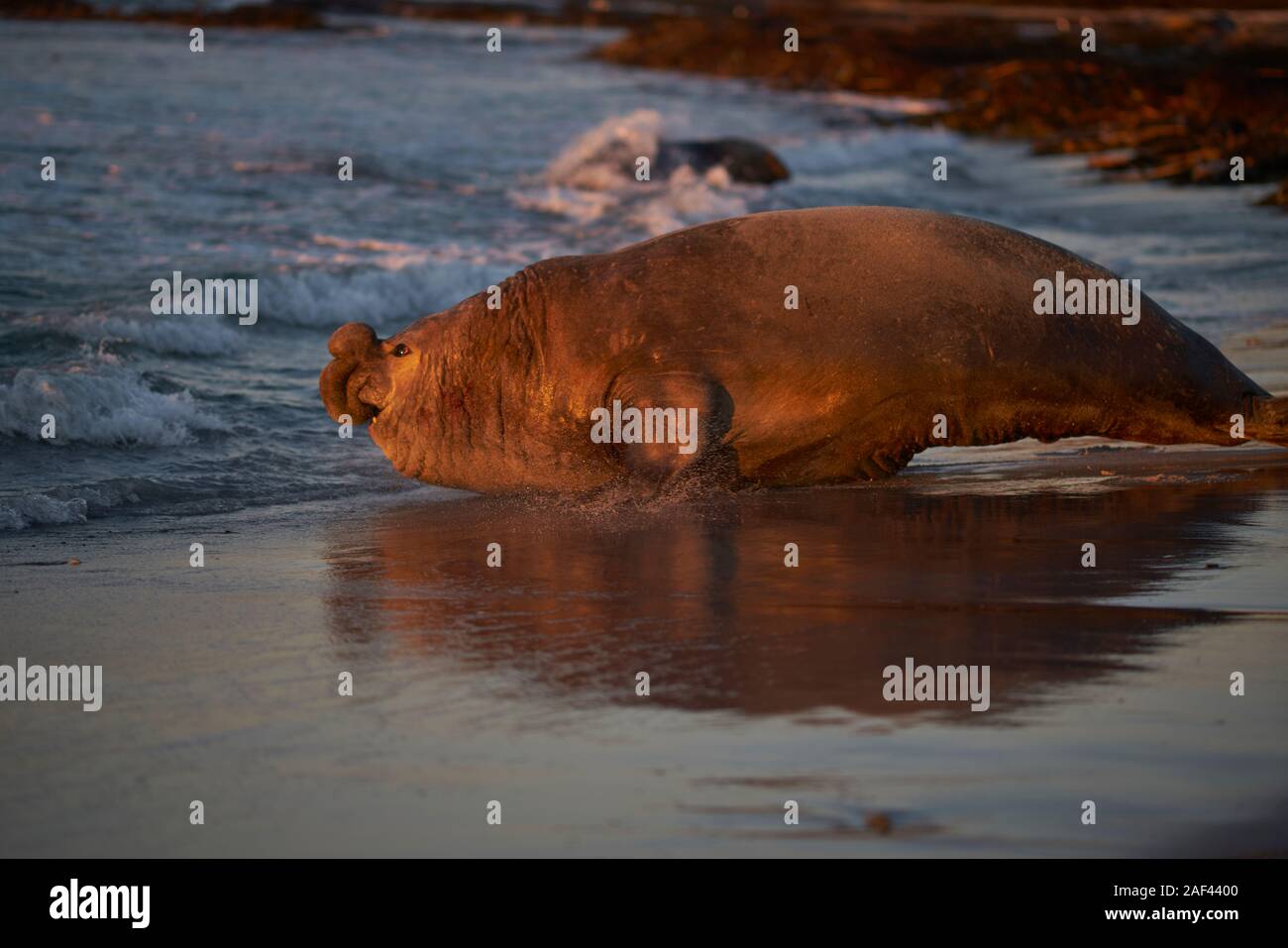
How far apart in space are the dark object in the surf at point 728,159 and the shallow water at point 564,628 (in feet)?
26.2

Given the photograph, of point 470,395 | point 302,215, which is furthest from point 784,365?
point 302,215

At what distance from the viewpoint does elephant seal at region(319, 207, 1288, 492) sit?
7.77 metres

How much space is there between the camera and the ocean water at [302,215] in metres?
9.62

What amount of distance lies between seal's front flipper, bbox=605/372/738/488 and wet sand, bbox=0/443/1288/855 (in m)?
0.21

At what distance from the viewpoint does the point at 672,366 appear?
7.86m

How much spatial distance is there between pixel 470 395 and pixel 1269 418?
11.4ft

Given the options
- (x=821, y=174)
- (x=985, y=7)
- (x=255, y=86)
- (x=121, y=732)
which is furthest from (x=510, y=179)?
(x=985, y=7)
